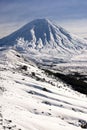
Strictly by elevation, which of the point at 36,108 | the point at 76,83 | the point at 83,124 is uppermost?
the point at 36,108

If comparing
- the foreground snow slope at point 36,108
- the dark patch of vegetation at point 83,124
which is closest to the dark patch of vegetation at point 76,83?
the foreground snow slope at point 36,108

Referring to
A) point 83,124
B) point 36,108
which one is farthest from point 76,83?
point 83,124

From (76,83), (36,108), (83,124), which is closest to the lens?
(83,124)

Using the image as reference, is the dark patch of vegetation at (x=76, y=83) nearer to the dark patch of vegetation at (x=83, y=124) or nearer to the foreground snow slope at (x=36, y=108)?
the foreground snow slope at (x=36, y=108)

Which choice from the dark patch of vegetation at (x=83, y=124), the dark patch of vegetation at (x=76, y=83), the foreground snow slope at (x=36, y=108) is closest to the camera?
the foreground snow slope at (x=36, y=108)

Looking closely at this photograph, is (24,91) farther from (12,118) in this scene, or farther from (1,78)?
(12,118)

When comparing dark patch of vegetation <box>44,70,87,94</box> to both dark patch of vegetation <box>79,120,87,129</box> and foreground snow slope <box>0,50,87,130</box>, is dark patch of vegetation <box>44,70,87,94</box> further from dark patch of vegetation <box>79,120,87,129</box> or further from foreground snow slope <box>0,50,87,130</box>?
dark patch of vegetation <box>79,120,87,129</box>

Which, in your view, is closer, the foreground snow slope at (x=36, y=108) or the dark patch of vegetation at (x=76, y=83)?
the foreground snow slope at (x=36, y=108)

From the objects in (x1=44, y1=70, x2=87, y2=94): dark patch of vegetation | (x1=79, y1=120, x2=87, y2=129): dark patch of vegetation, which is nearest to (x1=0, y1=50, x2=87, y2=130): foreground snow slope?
(x1=79, y1=120, x2=87, y2=129): dark patch of vegetation

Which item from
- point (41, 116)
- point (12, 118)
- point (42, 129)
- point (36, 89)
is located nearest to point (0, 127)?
point (12, 118)

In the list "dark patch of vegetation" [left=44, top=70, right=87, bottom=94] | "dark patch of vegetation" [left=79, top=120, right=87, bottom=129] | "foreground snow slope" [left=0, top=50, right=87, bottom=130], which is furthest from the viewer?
"dark patch of vegetation" [left=44, top=70, right=87, bottom=94]

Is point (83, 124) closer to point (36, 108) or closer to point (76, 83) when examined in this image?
point (36, 108)
